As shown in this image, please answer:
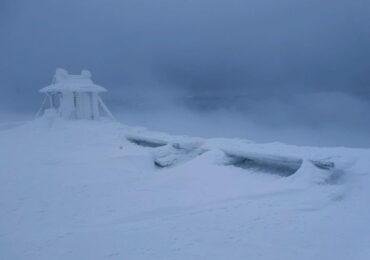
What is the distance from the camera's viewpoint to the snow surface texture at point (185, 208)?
5180mm

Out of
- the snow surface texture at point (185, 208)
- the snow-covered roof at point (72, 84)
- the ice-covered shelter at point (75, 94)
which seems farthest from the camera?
the ice-covered shelter at point (75, 94)

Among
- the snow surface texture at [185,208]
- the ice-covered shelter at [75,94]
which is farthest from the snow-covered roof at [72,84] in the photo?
the snow surface texture at [185,208]

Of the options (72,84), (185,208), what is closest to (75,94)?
(72,84)

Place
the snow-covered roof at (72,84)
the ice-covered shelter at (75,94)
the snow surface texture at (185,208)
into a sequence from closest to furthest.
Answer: the snow surface texture at (185,208)
the snow-covered roof at (72,84)
the ice-covered shelter at (75,94)

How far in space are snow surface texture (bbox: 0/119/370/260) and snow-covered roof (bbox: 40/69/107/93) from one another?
11752 mm

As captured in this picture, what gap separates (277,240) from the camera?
211 inches

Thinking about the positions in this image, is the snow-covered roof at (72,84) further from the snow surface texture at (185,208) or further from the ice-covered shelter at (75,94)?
the snow surface texture at (185,208)

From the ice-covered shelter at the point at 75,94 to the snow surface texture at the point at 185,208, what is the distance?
38.4 feet

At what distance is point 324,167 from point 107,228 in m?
5.80

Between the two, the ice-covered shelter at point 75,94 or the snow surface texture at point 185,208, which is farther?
the ice-covered shelter at point 75,94

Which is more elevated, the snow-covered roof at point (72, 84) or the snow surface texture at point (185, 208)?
the snow-covered roof at point (72, 84)

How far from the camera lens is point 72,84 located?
22.9 metres

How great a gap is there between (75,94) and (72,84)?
783 millimetres

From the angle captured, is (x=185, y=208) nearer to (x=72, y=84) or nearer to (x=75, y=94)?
(x=75, y=94)
